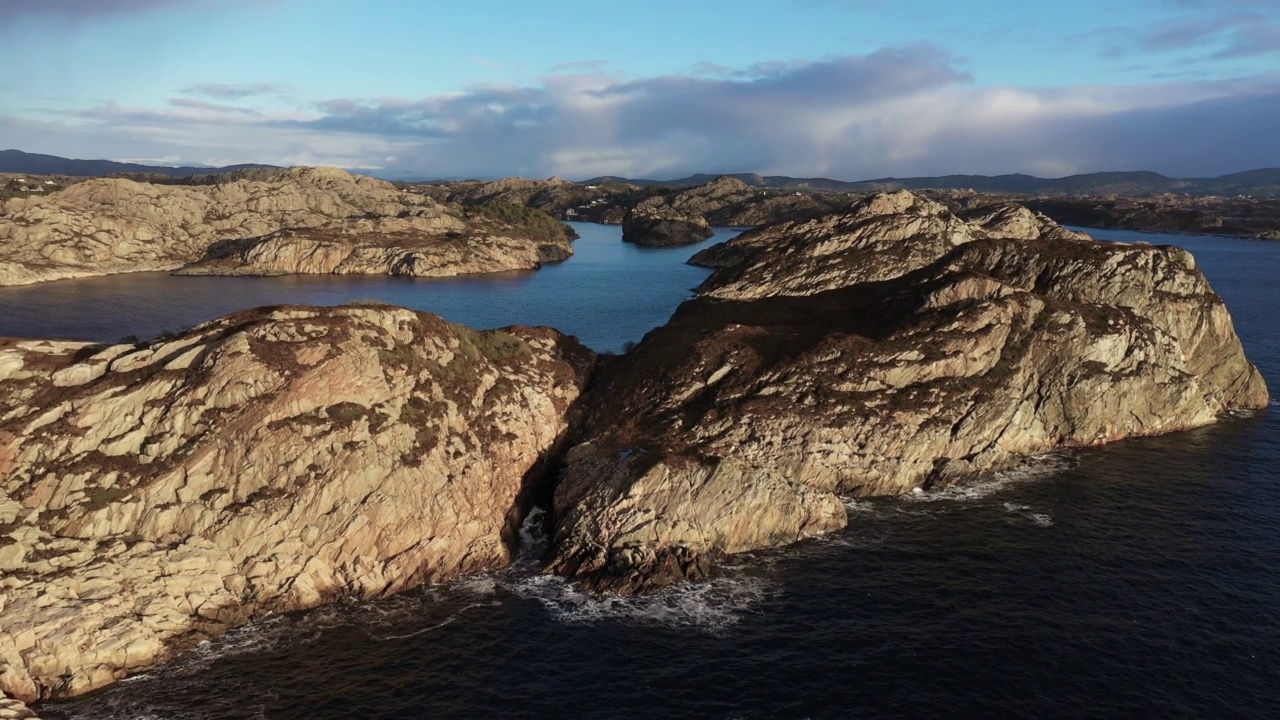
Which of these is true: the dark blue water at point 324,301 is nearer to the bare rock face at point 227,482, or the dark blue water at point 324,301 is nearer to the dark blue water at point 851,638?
the bare rock face at point 227,482

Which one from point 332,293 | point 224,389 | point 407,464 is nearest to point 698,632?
point 407,464

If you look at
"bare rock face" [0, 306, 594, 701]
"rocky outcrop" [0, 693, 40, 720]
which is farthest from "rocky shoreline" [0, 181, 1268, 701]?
"rocky outcrop" [0, 693, 40, 720]

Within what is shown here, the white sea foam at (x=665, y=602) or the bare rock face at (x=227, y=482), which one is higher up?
the bare rock face at (x=227, y=482)

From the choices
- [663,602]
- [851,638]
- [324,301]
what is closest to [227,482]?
[663,602]

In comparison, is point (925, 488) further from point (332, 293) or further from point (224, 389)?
point (332, 293)

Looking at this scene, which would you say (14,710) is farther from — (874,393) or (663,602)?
(874,393)

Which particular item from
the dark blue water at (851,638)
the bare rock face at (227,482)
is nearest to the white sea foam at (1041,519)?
the dark blue water at (851,638)
